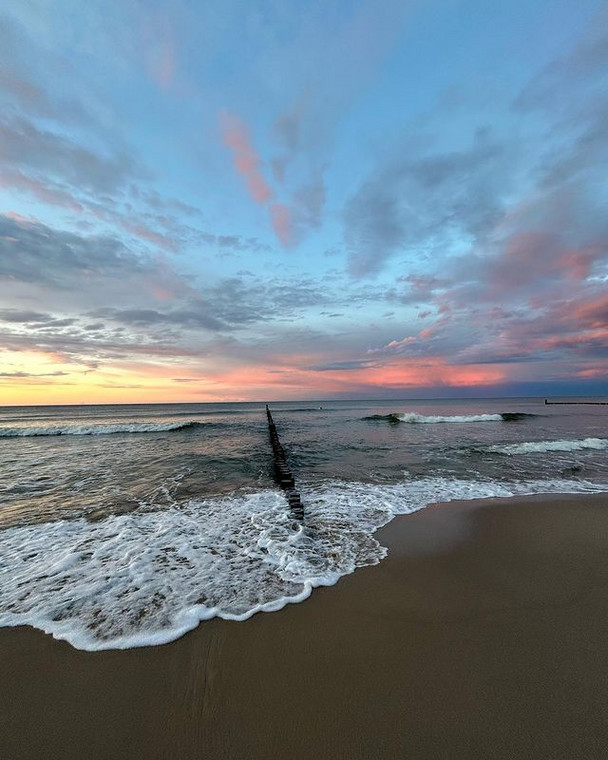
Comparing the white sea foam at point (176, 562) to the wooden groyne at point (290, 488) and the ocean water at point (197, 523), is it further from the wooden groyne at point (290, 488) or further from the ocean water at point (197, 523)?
the wooden groyne at point (290, 488)

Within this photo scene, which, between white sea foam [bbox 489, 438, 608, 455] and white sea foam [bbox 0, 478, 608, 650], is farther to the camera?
white sea foam [bbox 489, 438, 608, 455]

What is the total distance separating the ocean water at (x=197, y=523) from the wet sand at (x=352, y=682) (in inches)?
16.2

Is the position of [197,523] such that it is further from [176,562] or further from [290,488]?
[290,488]

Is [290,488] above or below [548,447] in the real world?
above

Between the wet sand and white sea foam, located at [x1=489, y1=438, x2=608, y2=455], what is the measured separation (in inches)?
473

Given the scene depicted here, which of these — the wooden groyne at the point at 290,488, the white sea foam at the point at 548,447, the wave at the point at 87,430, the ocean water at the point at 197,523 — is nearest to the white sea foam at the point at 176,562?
the ocean water at the point at 197,523

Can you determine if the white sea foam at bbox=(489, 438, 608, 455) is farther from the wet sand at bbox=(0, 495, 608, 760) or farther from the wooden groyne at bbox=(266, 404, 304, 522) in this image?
the wet sand at bbox=(0, 495, 608, 760)

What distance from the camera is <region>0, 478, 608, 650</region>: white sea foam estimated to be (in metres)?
3.69

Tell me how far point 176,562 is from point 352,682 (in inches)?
130

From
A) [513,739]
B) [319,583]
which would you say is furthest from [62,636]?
[513,739]

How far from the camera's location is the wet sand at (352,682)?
225 cm

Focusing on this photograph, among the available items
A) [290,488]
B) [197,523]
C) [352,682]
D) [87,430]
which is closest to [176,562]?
[197,523]

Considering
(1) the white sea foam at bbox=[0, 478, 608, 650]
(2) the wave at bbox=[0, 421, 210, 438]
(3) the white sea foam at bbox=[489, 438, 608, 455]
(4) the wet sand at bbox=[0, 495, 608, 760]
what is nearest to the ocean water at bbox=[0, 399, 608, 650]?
(1) the white sea foam at bbox=[0, 478, 608, 650]

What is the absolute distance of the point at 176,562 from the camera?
5.04 metres
